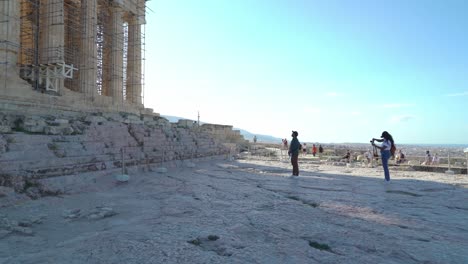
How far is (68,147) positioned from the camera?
8273mm

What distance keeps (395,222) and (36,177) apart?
7233 mm

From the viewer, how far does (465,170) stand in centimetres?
1398

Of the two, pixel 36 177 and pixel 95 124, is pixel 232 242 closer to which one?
pixel 36 177

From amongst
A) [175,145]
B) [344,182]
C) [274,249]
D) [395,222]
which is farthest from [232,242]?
[175,145]

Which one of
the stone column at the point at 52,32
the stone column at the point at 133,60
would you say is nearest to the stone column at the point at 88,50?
the stone column at the point at 52,32

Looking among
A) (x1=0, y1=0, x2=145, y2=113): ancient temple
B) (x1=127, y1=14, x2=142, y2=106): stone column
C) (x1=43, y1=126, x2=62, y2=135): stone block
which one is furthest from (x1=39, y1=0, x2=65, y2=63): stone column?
(x1=43, y1=126, x2=62, y2=135): stone block

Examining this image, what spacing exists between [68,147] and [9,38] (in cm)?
1233

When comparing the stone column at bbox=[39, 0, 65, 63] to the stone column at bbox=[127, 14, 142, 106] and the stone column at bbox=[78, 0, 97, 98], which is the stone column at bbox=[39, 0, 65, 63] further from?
the stone column at bbox=[127, 14, 142, 106]

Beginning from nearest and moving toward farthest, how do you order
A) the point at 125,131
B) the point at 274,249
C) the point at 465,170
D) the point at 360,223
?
the point at 274,249, the point at 360,223, the point at 125,131, the point at 465,170

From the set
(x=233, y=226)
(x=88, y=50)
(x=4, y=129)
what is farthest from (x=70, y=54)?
(x=233, y=226)

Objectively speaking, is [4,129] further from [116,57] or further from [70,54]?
[116,57]

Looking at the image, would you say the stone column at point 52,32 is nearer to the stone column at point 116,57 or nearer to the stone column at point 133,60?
the stone column at point 116,57

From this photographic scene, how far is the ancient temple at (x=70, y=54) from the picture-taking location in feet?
53.6

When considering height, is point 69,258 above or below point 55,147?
below
